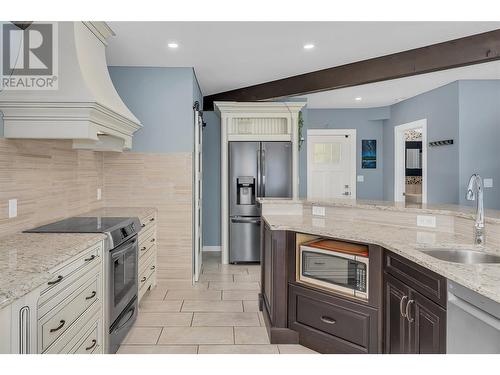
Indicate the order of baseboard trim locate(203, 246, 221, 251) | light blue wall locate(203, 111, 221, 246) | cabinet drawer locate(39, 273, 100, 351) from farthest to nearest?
1. baseboard trim locate(203, 246, 221, 251)
2. light blue wall locate(203, 111, 221, 246)
3. cabinet drawer locate(39, 273, 100, 351)

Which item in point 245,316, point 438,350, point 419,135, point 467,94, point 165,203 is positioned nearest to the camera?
point 438,350

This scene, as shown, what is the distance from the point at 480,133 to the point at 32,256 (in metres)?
5.25

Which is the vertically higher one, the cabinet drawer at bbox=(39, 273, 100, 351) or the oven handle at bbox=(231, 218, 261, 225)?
the oven handle at bbox=(231, 218, 261, 225)

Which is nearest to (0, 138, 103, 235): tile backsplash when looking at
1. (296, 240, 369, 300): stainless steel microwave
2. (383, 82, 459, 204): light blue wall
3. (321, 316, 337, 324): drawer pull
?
(296, 240, 369, 300): stainless steel microwave

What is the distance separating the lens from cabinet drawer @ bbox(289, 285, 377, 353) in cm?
228

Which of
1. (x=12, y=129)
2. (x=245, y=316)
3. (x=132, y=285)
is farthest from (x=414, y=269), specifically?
(x=12, y=129)

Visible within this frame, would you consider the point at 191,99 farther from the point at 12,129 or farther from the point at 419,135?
the point at 419,135

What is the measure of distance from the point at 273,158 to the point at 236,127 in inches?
28.9

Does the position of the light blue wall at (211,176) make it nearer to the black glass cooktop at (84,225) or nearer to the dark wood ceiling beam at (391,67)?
the dark wood ceiling beam at (391,67)

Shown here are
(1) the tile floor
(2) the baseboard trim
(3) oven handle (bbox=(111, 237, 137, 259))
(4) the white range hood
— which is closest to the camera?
(4) the white range hood

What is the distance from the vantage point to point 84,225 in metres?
2.70

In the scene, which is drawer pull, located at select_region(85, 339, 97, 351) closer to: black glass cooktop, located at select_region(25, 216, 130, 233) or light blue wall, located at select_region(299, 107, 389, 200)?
black glass cooktop, located at select_region(25, 216, 130, 233)

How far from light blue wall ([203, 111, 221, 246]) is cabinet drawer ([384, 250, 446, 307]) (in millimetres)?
4028
